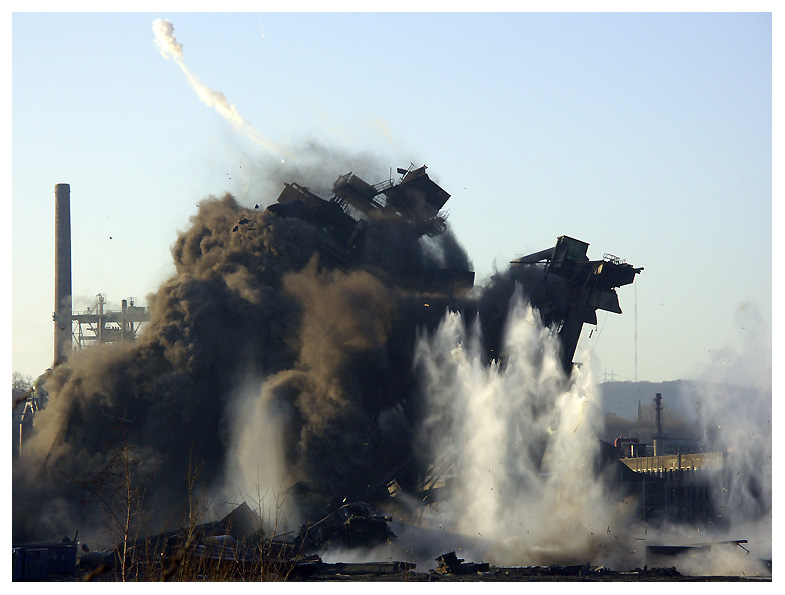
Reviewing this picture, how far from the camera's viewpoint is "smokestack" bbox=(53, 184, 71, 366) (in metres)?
113

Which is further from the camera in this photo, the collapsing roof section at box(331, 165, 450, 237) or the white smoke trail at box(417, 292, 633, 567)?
the collapsing roof section at box(331, 165, 450, 237)

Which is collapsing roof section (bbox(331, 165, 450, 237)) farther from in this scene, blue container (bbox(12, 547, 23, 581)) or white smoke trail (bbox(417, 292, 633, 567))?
blue container (bbox(12, 547, 23, 581))

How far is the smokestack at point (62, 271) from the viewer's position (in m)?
113

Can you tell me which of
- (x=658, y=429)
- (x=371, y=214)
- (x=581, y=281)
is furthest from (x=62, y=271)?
(x=658, y=429)

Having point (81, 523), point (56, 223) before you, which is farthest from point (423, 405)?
point (56, 223)

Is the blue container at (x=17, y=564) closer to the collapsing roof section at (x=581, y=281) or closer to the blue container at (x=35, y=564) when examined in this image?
the blue container at (x=35, y=564)

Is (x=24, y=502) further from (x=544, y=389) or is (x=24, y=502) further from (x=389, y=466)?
(x=544, y=389)

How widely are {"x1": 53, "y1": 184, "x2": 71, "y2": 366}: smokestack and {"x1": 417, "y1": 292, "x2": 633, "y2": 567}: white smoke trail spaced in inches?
2012

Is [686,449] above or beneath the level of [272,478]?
beneath

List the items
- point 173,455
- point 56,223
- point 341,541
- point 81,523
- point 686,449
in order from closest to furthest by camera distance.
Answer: point 341,541 < point 81,523 < point 173,455 < point 56,223 < point 686,449

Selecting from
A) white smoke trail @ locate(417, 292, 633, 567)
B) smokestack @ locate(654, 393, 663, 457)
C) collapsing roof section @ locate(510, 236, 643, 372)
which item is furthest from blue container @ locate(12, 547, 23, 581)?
smokestack @ locate(654, 393, 663, 457)

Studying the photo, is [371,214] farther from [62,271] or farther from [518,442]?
→ [62,271]

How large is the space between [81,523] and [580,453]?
38.3 m

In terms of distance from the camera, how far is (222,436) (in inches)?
3147
